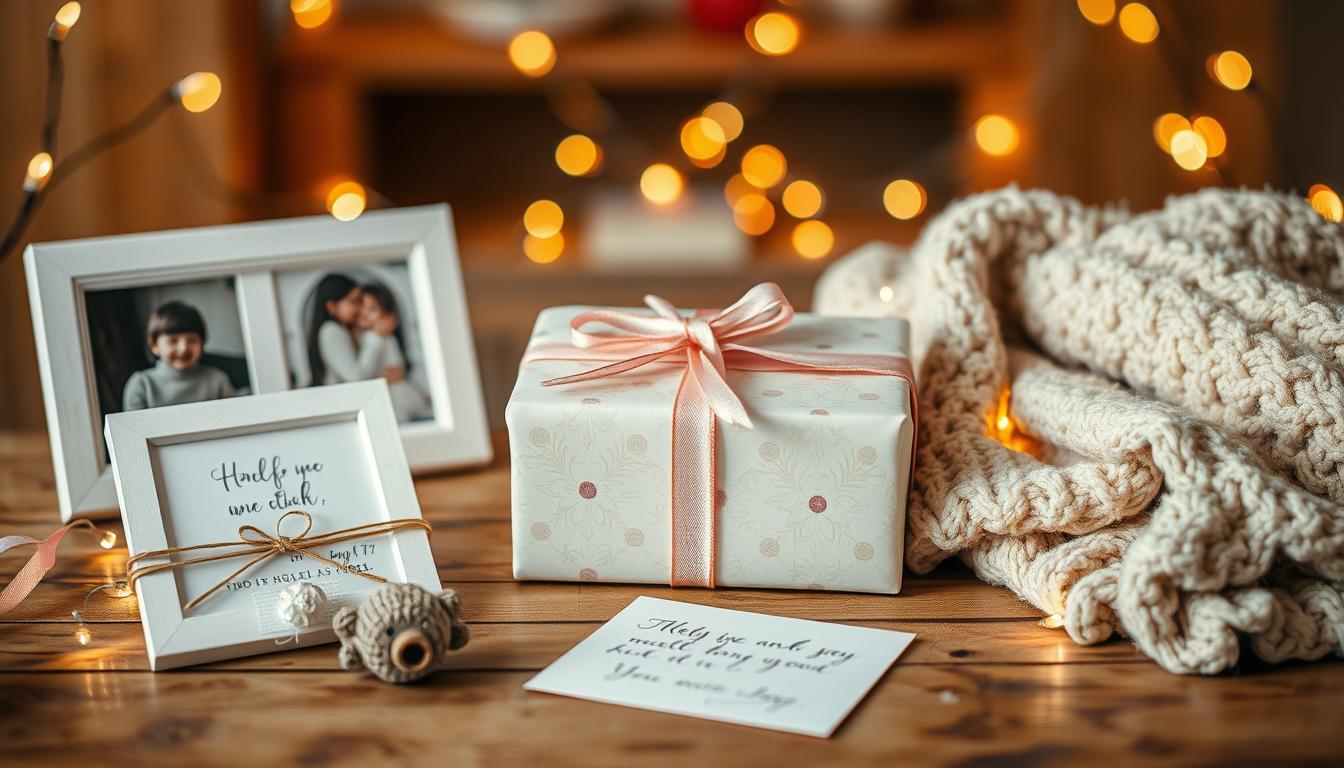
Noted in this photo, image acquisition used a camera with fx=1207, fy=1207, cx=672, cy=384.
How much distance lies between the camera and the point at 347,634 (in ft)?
2.57

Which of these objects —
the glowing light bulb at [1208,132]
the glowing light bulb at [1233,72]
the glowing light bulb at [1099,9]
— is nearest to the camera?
the glowing light bulb at [1233,72]

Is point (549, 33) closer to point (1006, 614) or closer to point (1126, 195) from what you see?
point (1126, 195)

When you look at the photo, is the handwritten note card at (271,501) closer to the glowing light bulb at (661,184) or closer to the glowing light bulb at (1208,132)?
the glowing light bulb at (1208,132)

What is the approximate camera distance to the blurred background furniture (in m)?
2.22

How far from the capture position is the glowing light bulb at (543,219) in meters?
2.54

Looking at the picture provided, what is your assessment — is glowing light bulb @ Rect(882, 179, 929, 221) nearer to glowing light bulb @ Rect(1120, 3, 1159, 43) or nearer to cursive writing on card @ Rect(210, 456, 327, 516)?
glowing light bulb @ Rect(1120, 3, 1159, 43)

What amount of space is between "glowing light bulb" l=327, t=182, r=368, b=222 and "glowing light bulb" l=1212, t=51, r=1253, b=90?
128cm

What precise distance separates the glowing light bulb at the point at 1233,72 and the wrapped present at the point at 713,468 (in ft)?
1.95

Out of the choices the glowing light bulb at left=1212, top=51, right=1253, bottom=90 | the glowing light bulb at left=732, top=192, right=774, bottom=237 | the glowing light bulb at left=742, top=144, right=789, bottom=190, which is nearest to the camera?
the glowing light bulb at left=1212, top=51, right=1253, bottom=90

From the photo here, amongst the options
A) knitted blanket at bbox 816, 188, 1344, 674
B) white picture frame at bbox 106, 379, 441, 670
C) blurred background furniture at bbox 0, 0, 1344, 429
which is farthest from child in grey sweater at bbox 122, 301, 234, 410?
blurred background furniture at bbox 0, 0, 1344, 429

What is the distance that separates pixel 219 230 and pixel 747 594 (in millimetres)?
574

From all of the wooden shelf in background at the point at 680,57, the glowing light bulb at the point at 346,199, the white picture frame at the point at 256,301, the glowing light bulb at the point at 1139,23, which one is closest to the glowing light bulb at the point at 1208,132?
the glowing light bulb at the point at 1139,23

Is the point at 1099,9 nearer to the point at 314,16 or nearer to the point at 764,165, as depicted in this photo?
the point at 764,165

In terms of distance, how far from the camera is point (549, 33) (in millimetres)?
2365
